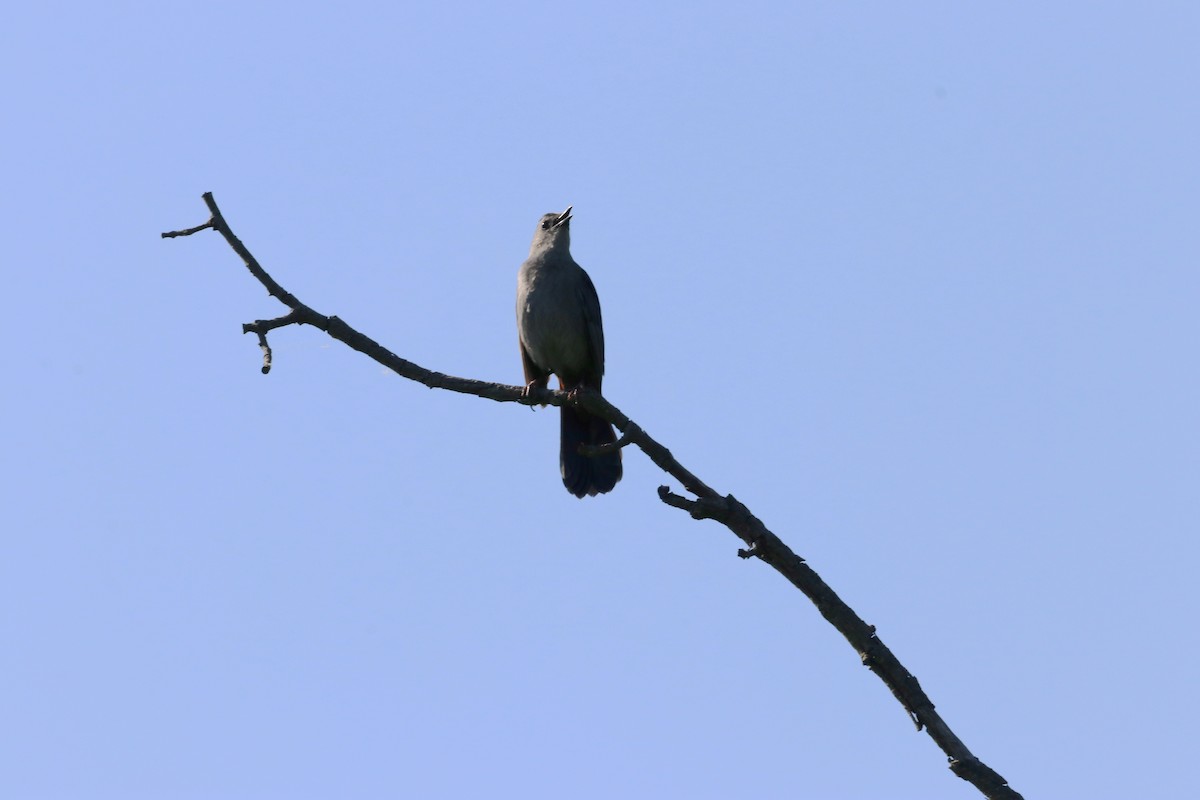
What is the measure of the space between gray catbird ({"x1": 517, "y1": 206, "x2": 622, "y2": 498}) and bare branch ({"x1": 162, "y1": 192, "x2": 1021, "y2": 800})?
225 centimetres

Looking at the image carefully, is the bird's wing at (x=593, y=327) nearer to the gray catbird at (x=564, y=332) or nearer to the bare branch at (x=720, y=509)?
the gray catbird at (x=564, y=332)

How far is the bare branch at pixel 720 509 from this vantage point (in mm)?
4902

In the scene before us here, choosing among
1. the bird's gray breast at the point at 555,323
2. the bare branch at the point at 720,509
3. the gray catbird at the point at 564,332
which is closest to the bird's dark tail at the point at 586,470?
the gray catbird at the point at 564,332

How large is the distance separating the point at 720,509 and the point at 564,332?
Answer: 412cm

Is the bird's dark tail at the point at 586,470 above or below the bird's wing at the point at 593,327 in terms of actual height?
below

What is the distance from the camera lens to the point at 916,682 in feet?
→ 16.5

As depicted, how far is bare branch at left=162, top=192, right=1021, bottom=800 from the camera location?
4.90 meters

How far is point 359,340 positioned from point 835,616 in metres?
2.74

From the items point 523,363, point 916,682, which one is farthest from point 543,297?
point 916,682

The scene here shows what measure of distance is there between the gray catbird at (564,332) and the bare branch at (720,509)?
88.7 inches

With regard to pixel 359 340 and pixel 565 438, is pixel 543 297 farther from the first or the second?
pixel 359 340

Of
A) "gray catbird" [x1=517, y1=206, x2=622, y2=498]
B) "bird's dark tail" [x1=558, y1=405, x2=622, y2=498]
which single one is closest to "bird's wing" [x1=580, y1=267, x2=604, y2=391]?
"gray catbird" [x1=517, y1=206, x2=622, y2=498]

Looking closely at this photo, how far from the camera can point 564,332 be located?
944 centimetres

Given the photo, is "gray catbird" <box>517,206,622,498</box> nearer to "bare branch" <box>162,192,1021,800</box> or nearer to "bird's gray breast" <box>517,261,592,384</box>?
"bird's gray breast" <box>517,261,592,384</box>
